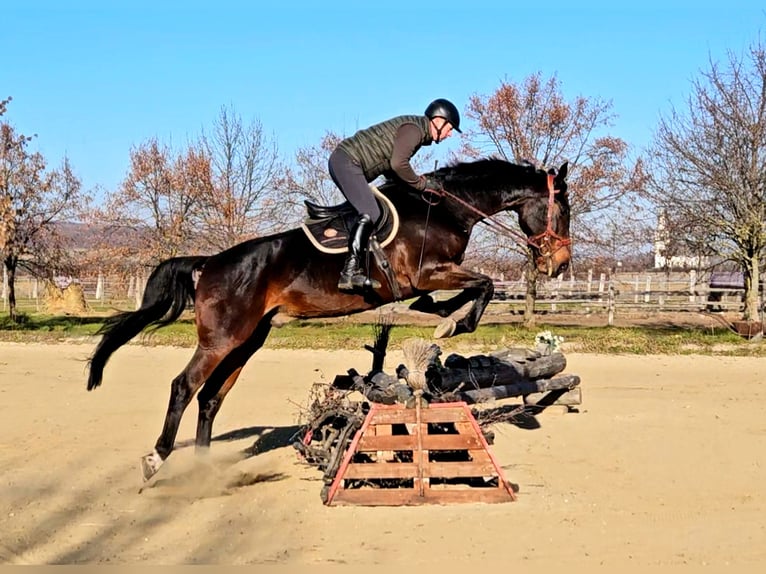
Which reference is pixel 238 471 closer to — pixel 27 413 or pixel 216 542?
pixel 216 542

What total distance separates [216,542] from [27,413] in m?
6.60

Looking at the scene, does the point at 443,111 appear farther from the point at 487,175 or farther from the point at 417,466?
the point at 417,466

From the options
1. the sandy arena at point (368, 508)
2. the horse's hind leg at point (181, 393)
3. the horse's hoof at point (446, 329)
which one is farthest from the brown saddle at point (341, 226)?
the sandy arena at point (368, 508)

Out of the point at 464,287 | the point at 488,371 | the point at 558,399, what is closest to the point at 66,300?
the point at 558,399

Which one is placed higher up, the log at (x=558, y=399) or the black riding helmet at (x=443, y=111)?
the black riding helmet at (x=443, y=111)

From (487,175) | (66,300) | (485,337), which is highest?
(487,175)

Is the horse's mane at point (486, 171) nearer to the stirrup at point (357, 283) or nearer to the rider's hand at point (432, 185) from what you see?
the rider's hand at point (432, 185)

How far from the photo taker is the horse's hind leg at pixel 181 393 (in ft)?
23.5

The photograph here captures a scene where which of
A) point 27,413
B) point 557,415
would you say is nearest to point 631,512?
point 557,415

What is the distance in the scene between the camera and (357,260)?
6910 millimetres

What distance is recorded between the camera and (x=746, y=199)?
21266 mm

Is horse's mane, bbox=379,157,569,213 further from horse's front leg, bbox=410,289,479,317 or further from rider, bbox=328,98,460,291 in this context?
horse's front leg, bbox=410,289,479,317

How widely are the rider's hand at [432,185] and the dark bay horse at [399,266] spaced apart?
0.22ft

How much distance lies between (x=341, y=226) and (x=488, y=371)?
2772 mm
